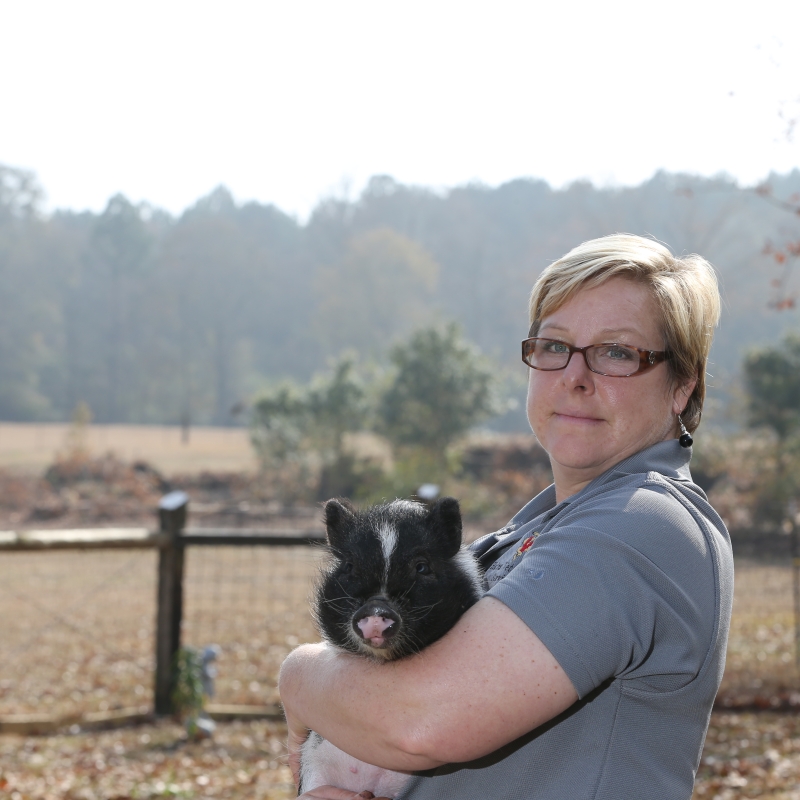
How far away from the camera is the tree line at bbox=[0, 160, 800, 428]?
66.4 meters

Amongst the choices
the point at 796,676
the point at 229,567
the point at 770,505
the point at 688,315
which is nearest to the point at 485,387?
the point at 770,505

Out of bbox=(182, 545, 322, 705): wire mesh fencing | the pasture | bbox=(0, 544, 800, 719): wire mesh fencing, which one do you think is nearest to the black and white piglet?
the pasture

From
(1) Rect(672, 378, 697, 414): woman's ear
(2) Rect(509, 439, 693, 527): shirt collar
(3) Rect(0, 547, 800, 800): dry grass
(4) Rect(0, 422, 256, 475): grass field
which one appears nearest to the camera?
(2) Rect(509, 439, 693, 527): shirt collar

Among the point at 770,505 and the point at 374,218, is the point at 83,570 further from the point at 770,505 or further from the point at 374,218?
the point at 374,218

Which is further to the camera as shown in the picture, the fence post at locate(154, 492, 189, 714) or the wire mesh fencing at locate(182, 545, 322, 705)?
the wire mesh fencing at locate(182, 545, 322, 705)

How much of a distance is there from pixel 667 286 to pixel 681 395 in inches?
12.2

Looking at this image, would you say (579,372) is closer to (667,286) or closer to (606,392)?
(606,392)

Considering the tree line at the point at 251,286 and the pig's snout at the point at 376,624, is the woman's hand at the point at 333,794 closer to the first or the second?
the pig's snout at the point at 376,624

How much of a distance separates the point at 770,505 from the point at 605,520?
17.6 meters

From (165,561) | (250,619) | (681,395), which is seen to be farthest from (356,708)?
(250,619)

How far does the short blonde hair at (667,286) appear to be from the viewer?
2059 mm

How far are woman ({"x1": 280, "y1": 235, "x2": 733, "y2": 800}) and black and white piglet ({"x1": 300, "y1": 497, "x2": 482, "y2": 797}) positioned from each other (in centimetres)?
10

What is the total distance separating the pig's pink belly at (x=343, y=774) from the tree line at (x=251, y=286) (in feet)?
210

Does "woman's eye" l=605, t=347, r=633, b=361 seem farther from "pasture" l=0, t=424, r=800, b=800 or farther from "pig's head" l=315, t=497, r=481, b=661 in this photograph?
"pasture" l=0, t=424, r=800, b=800
